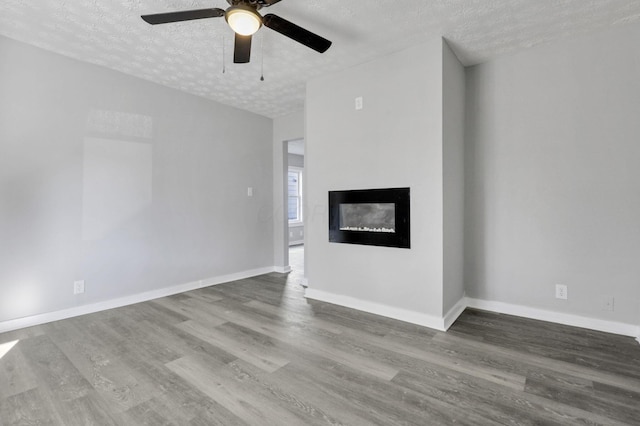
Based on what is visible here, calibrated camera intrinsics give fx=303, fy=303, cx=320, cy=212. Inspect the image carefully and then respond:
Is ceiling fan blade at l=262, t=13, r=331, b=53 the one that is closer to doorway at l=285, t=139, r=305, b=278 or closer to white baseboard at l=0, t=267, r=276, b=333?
white baseboard at l=0, t=267, r=276, b=333

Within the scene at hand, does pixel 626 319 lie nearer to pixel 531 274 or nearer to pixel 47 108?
pixel 531 274

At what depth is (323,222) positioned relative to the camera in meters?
3.51

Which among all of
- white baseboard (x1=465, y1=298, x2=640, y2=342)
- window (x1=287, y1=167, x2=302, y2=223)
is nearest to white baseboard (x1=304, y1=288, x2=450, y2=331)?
white baseboard (x1=465, y1=298, x2=640, y2=342)

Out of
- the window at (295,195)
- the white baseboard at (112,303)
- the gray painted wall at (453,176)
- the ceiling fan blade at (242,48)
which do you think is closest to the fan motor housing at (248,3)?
the ceiling fan blade at (242,48)

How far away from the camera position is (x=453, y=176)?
2922 mm

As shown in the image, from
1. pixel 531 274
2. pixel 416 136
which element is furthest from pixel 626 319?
pixel 416 136

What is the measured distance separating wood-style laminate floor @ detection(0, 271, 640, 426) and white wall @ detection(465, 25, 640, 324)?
16.1 inches

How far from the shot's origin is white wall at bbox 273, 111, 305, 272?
4953 millimetres

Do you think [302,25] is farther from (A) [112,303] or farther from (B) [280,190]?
(A) [112,303]

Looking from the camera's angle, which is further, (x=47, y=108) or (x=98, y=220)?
(x=98, y=220)

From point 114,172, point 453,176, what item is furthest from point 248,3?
point 114,172

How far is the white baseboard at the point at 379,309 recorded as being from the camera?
8.83 ft

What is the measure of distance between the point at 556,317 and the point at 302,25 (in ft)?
11.3

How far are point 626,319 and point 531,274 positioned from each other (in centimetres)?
71
